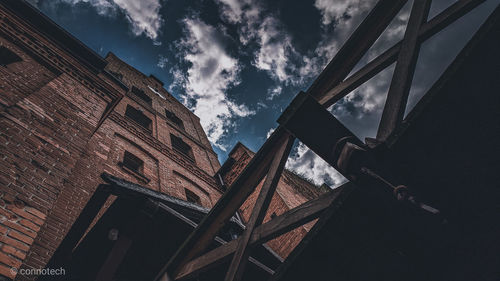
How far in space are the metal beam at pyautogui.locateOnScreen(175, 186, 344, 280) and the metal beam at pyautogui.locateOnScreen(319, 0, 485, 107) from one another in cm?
81

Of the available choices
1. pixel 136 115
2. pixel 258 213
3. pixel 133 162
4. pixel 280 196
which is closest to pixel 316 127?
pixel 258 213

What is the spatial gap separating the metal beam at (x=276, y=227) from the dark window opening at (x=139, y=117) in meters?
9.79

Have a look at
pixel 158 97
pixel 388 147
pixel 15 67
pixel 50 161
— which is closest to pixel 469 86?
pixel 388 147

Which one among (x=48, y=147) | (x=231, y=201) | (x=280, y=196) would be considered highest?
(x=280, y=196)

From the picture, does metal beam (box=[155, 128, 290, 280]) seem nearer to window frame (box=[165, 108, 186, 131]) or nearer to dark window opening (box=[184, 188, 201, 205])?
dark window opening (box=[184, 188, 201, 205])

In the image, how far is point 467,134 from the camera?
4.55ft

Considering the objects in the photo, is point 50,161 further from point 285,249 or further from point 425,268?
point 285,249

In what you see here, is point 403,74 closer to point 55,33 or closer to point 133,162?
point 55,33

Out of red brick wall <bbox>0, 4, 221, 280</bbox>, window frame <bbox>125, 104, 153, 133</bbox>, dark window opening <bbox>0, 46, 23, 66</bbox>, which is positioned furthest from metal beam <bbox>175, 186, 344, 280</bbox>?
window frame <bbox>125, 104, 153, 133</bbox>

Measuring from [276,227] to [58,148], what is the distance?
12.5 ft

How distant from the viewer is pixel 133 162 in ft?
26.1

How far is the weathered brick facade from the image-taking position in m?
7.34

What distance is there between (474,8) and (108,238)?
3.92m

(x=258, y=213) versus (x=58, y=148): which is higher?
(x=258, y=213)
